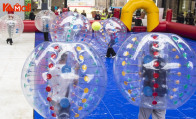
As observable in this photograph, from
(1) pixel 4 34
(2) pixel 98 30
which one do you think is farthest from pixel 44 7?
(2) pixel 98 30

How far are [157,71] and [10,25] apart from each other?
27.9 ft

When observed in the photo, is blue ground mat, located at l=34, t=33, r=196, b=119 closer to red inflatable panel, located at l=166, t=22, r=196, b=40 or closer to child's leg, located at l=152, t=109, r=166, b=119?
child's leg, located at l=152, t=109, r=166, b=119

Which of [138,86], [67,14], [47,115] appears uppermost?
[67,14]

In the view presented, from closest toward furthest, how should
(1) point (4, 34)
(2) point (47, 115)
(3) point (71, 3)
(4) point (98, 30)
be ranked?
(2) point (47, 115) → (4) point (98, 30) → (1) point (4, 34) → (3) point (71, 3)

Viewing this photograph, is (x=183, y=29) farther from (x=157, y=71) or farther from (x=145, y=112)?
(x=157, y=71)

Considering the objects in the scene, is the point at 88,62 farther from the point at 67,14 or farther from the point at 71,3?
the point at 71,3

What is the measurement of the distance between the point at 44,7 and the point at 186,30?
7337 mm

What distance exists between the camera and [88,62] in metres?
2.79

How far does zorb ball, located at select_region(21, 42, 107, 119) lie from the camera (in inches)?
105

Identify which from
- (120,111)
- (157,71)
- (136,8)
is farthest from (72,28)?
(136,8)

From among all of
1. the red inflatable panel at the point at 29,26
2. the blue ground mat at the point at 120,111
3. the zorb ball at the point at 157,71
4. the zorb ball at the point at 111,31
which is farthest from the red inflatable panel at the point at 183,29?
the zorb ball at the point at 157,71

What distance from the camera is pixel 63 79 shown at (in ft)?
8.71

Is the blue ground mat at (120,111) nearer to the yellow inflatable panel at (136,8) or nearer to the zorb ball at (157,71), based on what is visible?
the zorb ball at (157,71)

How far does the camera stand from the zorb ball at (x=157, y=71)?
286cm
